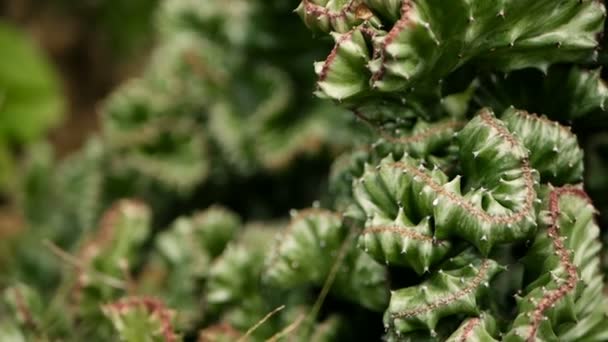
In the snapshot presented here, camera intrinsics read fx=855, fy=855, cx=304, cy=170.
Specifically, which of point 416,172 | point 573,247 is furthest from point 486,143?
point 573,247

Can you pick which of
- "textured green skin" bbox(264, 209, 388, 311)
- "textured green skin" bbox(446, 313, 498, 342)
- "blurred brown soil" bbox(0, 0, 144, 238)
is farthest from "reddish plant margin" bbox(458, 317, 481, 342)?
"blurred brown soil" bbox(0, 0, 144, 238)

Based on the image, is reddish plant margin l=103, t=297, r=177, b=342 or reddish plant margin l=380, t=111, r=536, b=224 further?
reddish plant margin l=103, t=297, r=177, b=342

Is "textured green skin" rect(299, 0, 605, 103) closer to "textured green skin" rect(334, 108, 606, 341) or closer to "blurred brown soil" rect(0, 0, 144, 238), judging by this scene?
"textured green skin" rect(334, 108, 606, 341)

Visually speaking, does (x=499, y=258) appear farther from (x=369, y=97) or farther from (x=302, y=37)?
(x=302, y=37)

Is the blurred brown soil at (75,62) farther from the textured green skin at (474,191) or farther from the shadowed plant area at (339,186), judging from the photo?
the textured green skin at (474,191)

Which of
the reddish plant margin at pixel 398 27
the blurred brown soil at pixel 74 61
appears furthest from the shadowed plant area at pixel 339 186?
the blurred brown soil at pixel 74 61

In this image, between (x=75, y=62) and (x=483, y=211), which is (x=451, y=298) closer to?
(x=483, y=211)

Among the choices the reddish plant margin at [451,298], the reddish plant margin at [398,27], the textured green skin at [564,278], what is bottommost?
the textured green skin at [564,278]

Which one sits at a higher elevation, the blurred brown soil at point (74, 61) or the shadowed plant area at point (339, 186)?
the blurred brown soil at point (74, 61)

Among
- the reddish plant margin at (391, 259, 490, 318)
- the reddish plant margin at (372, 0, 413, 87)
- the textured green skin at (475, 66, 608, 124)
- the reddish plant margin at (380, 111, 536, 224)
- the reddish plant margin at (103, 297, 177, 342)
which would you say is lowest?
the reddish plant margin at (391, 259, 490, 318)

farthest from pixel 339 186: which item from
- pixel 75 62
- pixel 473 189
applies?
pixel 75 62
